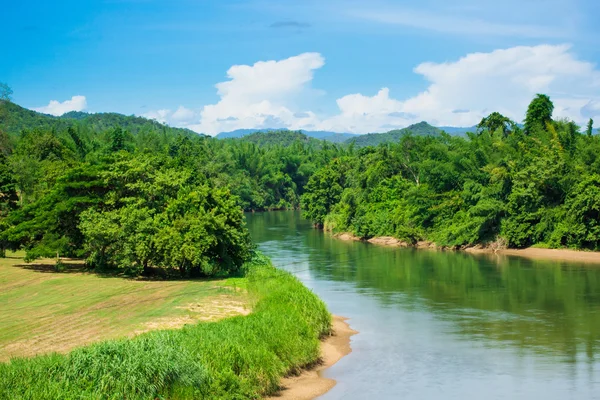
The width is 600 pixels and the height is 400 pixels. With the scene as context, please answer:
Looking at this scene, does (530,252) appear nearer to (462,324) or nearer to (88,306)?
(462,324)

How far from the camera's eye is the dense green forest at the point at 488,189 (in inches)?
2394

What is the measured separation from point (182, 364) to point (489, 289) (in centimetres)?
3005

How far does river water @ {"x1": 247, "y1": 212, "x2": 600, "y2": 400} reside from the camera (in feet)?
76.2

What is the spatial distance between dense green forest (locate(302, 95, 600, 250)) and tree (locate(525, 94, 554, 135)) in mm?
118

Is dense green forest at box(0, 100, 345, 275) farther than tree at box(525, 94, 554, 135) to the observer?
No

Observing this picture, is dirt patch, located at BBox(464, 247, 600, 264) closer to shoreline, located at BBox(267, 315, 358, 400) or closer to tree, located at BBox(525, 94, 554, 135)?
tree, located at BBox(525, 94, 554, 135)

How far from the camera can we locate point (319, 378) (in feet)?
78.3

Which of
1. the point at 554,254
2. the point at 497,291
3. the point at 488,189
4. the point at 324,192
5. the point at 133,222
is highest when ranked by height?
the point at 324,192

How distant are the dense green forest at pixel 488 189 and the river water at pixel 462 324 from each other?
5.67 m

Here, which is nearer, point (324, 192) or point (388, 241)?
point (388, 241)

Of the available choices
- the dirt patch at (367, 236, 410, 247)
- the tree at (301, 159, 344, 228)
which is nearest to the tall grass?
the dirt patch at (367, 236, 410, 247)

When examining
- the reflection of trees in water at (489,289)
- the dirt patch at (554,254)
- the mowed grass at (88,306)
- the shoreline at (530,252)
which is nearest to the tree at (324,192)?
the shoreline at (530,252)

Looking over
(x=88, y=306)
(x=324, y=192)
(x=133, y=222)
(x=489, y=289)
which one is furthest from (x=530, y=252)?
(x=88, y=306)

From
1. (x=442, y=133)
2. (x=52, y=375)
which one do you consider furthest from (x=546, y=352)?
(x=442, y=133)
